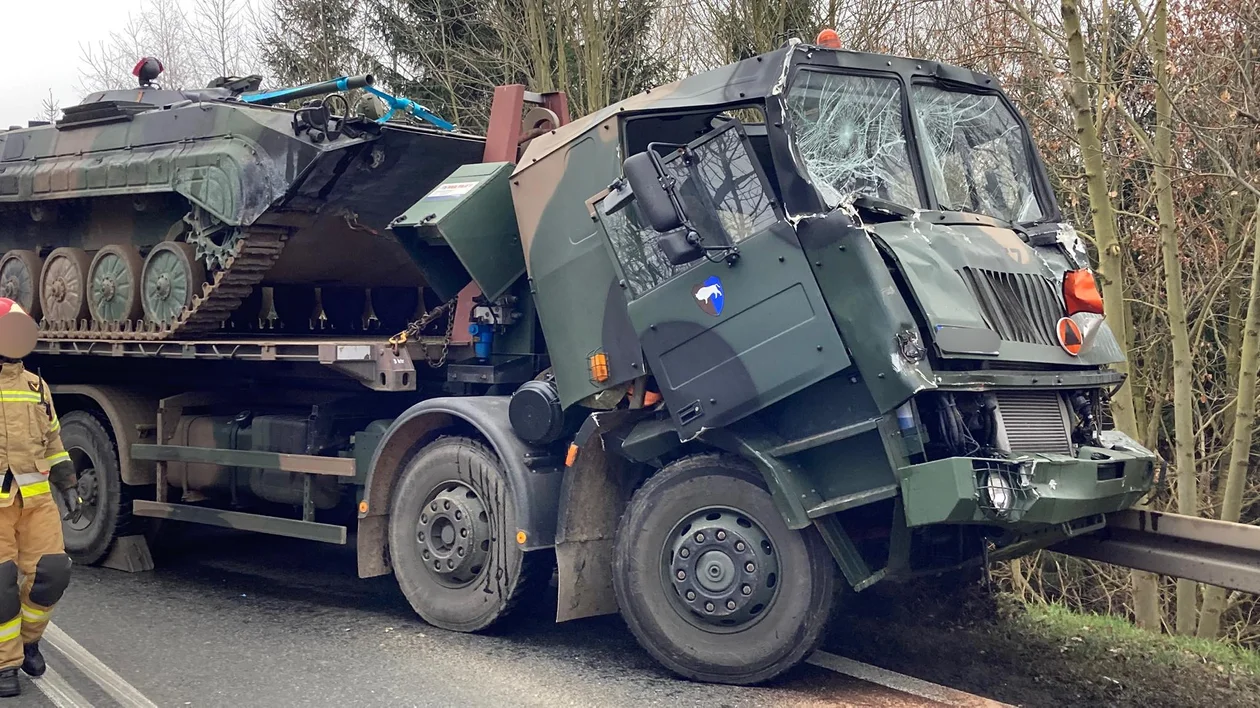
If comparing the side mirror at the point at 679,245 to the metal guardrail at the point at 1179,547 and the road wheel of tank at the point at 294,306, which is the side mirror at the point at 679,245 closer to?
the metal guardrail at the point at 1179,547

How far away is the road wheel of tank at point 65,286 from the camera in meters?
8.91

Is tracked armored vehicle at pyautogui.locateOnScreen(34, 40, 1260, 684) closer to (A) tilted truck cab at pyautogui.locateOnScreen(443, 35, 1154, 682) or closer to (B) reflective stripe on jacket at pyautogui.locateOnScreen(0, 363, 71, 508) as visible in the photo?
(A) tilted truck cab at pyautogui.locateOnScreen(443, 35, 1154, 682)

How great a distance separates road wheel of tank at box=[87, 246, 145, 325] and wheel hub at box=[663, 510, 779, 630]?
4893mm

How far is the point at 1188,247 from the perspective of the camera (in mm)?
13008

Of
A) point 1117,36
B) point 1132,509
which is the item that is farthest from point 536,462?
point 1117,36

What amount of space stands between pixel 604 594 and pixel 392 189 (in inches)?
130

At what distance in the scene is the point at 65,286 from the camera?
905cm

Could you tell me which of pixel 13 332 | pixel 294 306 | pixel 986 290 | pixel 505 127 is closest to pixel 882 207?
pixel 986 290

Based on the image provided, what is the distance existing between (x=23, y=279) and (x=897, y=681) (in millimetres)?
7437

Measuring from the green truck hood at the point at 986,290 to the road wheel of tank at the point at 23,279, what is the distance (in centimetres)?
698

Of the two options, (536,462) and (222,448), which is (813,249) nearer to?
(536,462)

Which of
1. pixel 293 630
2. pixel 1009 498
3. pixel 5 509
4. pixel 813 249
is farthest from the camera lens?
pixel 293 630

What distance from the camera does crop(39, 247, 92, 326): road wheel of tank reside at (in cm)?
891

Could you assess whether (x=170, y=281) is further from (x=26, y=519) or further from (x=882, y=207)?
(x=882, y=207)
